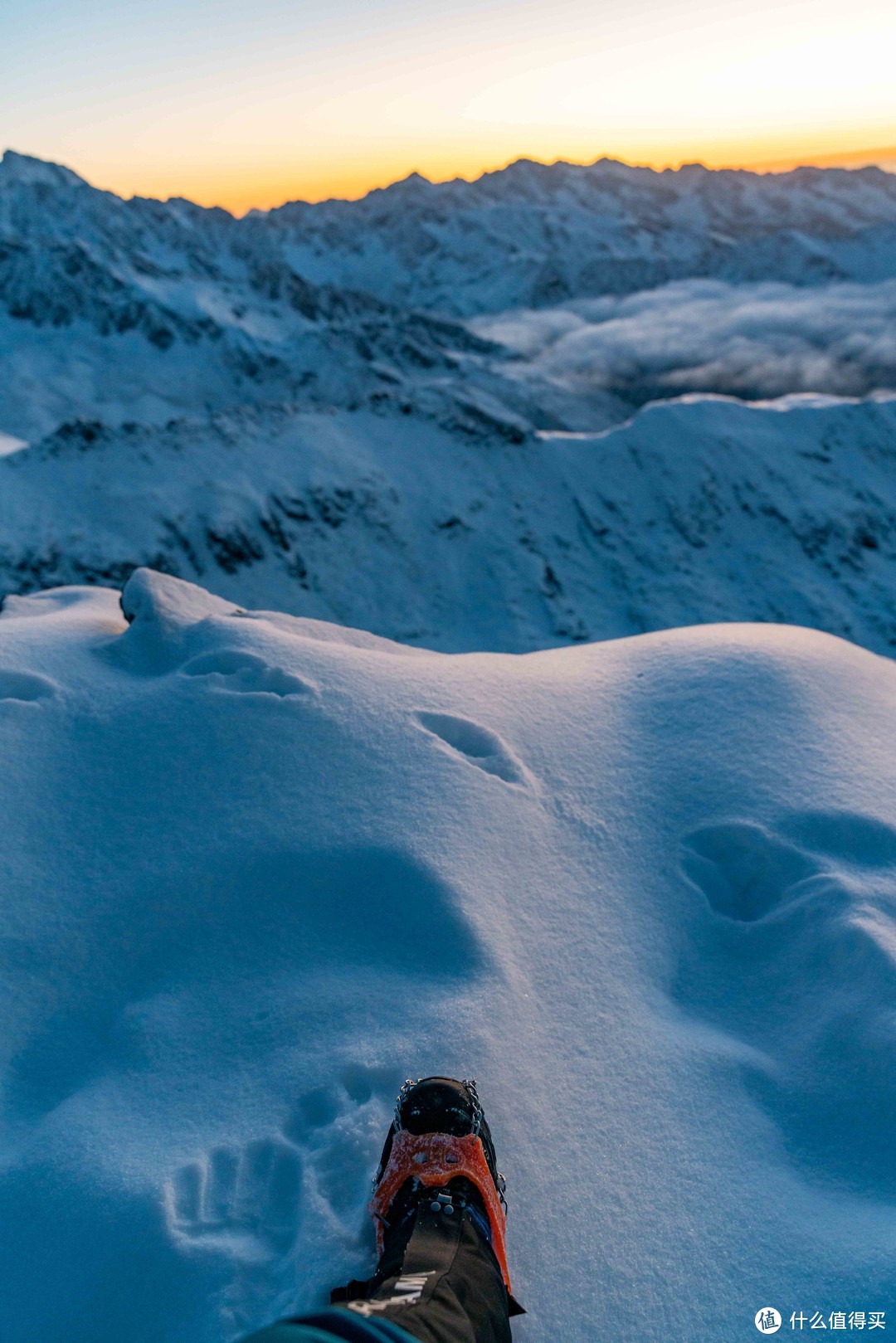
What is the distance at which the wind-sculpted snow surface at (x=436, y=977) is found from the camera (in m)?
2.87

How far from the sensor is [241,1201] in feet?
9.82

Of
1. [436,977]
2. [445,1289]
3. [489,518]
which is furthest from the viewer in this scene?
[489,518]

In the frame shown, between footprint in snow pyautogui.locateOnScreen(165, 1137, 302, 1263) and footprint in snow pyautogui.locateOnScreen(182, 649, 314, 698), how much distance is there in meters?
2.89

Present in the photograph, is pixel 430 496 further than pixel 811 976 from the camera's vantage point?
Yes

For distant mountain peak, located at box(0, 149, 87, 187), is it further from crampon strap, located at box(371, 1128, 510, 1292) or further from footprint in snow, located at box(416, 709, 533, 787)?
crampon strap, located at box(371, 1128, 510, 1292)

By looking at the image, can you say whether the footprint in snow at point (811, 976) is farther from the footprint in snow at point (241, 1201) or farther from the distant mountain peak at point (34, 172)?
the distant mountain peak at point (34, 172)

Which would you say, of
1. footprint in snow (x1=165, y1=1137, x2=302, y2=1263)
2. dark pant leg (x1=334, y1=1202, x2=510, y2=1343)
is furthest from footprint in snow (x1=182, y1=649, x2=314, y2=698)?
dark pant leg (x1=334, y1=1202, x2=510, y2=1343)

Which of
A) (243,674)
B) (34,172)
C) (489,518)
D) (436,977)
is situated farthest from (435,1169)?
(34,172)

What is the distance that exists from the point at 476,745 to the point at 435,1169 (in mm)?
2869

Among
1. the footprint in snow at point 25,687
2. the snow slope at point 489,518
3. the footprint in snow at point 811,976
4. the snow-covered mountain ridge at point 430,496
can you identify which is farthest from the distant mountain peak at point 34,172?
the footprint in snow at point 811,976

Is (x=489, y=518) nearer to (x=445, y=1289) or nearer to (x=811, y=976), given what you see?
(x=811, y=976)

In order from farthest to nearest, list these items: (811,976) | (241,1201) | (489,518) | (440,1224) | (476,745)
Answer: (489,518), (476,745), (811,976), (241,1201), (440,1224)

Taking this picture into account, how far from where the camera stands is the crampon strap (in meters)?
2.88

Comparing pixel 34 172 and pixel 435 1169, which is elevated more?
pixel 34 172
